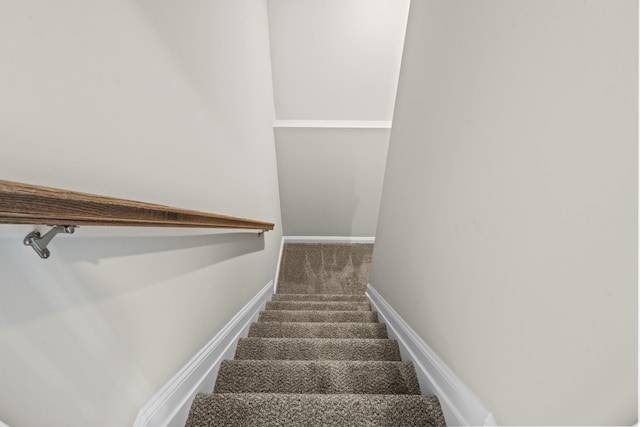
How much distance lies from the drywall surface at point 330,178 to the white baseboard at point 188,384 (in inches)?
99.4

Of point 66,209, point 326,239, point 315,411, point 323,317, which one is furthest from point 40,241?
point 326,239

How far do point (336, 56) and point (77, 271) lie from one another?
313cm

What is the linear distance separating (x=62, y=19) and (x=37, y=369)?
700 mm

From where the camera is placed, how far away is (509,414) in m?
0.64

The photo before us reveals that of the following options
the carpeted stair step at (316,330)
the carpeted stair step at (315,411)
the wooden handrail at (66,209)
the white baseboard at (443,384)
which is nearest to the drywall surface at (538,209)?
the white baseboard at (443,384)

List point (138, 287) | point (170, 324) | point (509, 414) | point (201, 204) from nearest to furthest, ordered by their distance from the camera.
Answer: point (509, 414) < point (138, 287) < point (170, 324) < point (201, 204)

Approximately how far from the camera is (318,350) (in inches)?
52.6

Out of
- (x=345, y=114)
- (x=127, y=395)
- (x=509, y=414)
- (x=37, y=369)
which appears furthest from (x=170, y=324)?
(x=345, y=114)

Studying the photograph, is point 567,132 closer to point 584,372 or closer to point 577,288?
point 577,288

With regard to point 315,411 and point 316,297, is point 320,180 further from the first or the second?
point 315,411

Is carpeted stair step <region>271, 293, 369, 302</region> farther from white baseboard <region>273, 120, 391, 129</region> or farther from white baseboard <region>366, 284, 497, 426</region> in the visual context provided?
white baseboard <region>273, 120, 391, 129</region>

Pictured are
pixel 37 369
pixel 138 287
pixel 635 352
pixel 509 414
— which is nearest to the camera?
pixel 635 352

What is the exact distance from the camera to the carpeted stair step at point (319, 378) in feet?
3.49

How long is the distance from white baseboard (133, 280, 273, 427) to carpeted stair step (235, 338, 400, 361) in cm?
13
